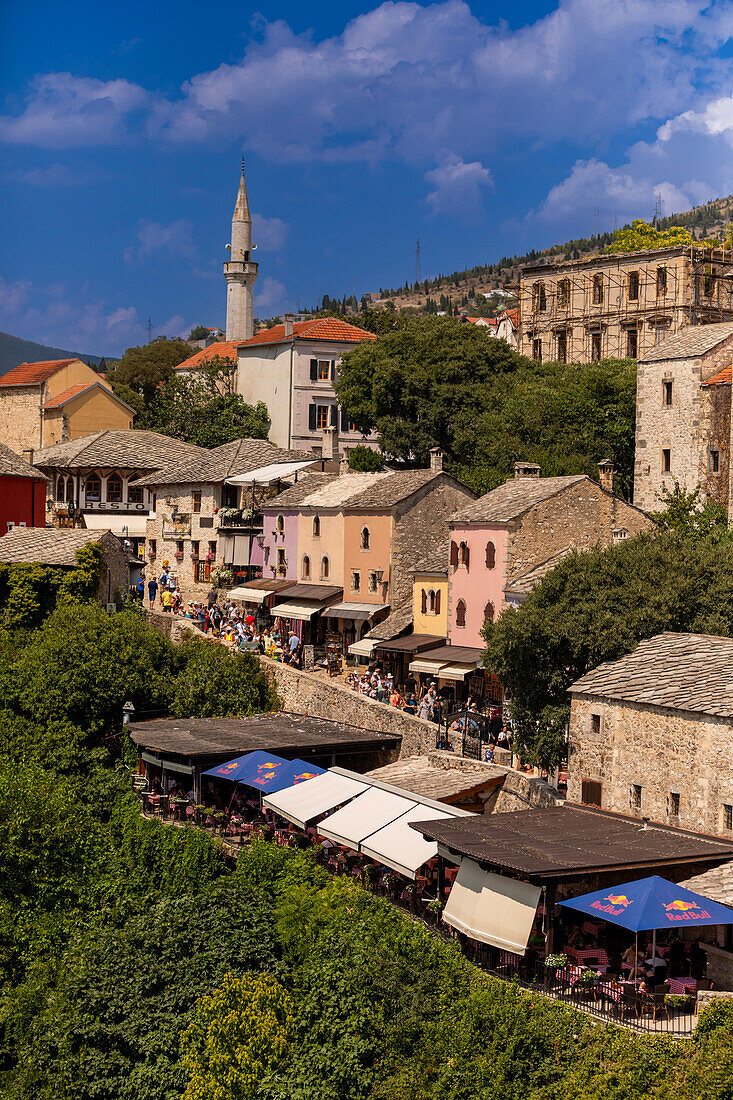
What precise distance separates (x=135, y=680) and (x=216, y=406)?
34398 mm

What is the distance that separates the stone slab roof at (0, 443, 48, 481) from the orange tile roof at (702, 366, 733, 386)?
31590 millimetres

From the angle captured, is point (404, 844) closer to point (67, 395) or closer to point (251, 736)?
point (251, 736)

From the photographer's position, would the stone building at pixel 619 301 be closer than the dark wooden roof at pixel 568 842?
No

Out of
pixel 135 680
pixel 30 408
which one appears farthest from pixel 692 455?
pixel 30 408

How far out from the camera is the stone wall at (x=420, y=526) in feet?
149

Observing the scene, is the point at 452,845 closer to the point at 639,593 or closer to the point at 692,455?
the point at 639,593

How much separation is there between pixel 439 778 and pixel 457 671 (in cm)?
617

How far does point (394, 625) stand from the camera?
43.0 meters

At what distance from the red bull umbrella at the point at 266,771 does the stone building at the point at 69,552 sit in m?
19.9

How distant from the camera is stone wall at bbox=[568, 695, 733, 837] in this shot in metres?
24.2

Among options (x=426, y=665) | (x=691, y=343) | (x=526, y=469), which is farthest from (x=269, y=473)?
(x=426, y=665)

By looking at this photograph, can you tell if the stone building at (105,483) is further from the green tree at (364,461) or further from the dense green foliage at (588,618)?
the dense green foliage at (588,618)

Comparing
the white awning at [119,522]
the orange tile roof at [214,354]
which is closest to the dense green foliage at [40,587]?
the white awning at [119,522]

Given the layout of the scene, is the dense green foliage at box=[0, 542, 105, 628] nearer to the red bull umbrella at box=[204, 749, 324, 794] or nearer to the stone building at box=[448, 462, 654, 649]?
the stone building at box=[448, 462, 654, 649]
